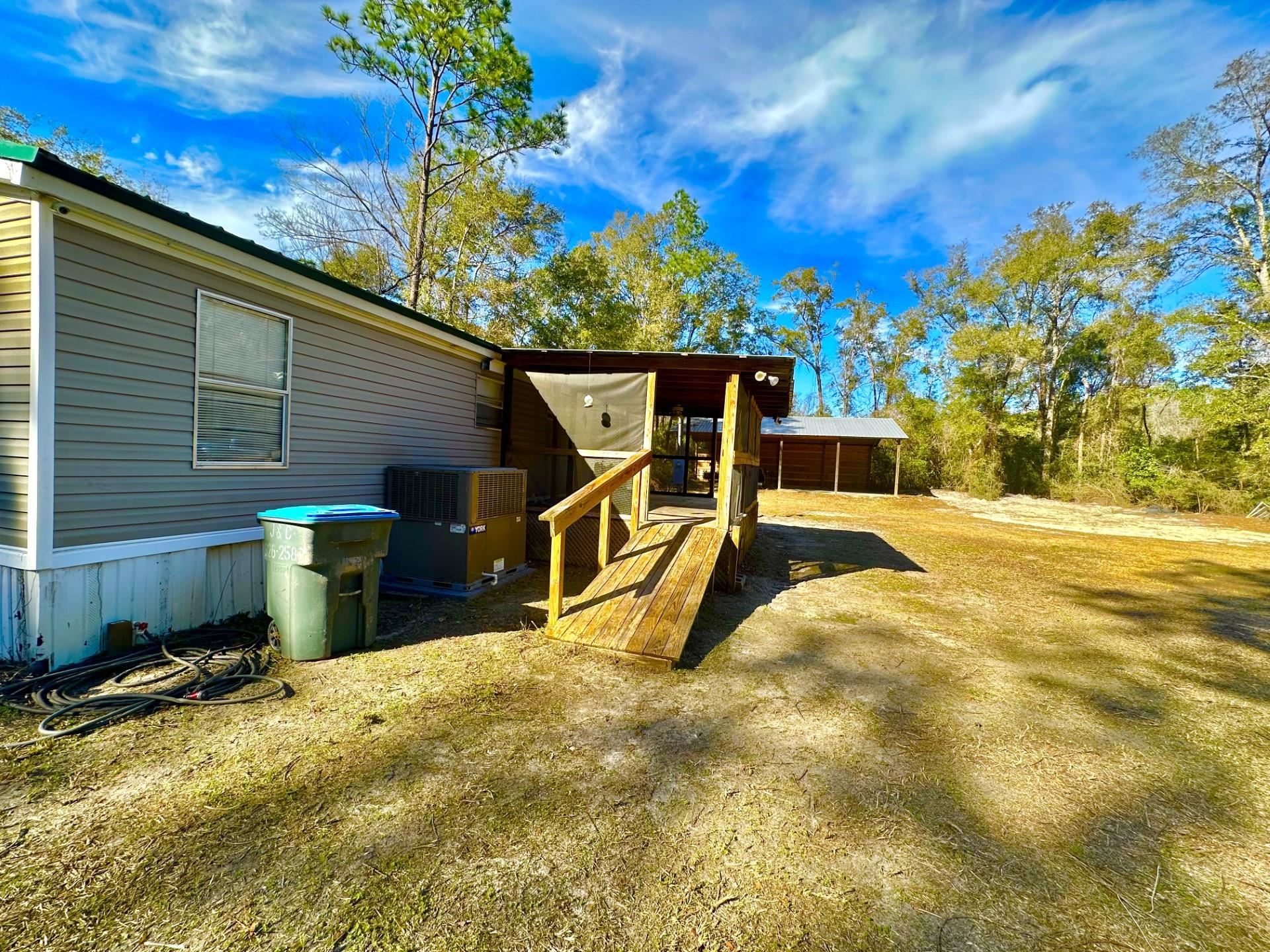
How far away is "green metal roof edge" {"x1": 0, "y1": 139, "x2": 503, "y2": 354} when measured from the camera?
274 cm

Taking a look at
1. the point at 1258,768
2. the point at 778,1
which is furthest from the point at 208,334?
the point at 778,1

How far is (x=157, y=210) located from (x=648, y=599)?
4504 millimetres

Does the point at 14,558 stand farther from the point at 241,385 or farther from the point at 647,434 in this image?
the point at 647,434

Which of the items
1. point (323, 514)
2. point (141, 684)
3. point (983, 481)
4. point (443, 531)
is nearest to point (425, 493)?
point (443, 531)

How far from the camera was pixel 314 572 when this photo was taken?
3352 mm

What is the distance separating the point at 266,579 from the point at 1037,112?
49.7 feet

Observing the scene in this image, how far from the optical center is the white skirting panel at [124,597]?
3.00 meters

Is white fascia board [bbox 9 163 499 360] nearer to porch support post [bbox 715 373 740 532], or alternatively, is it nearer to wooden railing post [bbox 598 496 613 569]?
wooden railing post [bbox 598 496 613 569]

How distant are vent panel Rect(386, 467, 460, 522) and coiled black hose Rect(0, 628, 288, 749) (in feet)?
6.40

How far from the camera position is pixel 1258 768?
264cm

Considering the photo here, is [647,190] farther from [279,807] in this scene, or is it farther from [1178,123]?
[279,807]

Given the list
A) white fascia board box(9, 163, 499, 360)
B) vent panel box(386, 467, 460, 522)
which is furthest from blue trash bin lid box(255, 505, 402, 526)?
white fascia board box(9, 163, 499, 360)

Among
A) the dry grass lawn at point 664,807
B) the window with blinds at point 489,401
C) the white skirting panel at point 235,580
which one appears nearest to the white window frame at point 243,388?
the white skirting panel at point 235,580

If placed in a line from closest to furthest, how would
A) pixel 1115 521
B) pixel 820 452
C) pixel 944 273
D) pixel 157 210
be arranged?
pixel 157 210
pixel 1115 521
pixel 820 452
pixel 944 273
